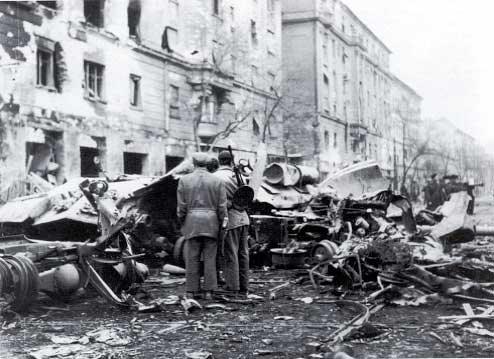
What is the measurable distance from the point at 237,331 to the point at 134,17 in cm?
1764

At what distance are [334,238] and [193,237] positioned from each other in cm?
400

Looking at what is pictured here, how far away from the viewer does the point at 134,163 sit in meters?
21.4

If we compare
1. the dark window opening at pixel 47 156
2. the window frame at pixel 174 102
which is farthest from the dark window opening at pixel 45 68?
the window frame at pixel 174 102

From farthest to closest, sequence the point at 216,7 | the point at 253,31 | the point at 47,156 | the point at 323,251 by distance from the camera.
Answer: the point at 253,31 < the point at 216,7 < the point at 47,156 < the point at 323,251

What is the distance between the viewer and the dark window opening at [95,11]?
19078 mm

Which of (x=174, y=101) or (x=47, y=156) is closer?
(x=47, y=156)

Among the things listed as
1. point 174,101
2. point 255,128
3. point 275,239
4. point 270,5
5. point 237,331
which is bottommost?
point 237,331

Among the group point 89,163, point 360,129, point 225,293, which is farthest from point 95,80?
point 360,129

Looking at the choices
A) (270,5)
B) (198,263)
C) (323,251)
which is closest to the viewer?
(198,263)

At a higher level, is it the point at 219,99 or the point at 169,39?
the point at 169,39

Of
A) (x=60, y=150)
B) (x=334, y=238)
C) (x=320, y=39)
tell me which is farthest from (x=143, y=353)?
(x=320, y=39)

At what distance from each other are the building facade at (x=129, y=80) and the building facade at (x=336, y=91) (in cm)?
224

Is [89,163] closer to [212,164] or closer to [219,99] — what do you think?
[219,99]

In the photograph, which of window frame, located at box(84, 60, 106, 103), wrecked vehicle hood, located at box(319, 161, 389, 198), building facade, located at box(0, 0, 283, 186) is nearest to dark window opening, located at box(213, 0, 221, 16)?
building facade, located at box(0, 0, 283, 186)
